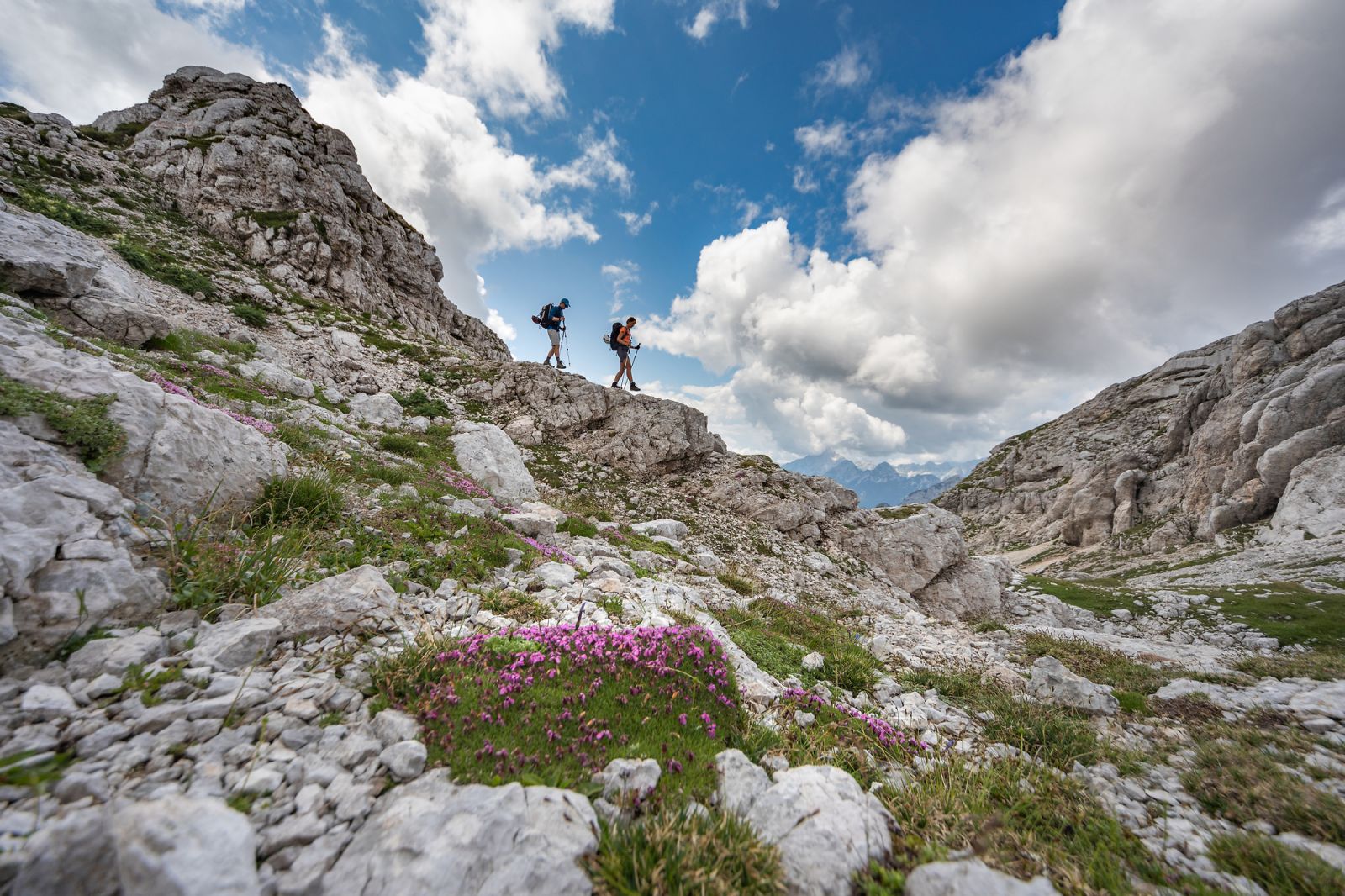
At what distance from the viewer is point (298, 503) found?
7551mm

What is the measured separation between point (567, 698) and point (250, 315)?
30.9m

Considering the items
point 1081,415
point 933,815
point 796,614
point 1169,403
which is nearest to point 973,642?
point 796,614

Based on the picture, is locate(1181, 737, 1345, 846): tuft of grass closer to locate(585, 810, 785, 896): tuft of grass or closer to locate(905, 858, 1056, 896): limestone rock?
locate(905, 858, 1056, 896): limestone rock

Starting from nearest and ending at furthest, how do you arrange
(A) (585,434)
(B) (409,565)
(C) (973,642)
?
(B) (409,565), (C) (973,642), (A) (585,434)

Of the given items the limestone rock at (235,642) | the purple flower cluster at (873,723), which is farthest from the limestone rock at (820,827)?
the limestone rock at (235,642)

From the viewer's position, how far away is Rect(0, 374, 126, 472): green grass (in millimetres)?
5051

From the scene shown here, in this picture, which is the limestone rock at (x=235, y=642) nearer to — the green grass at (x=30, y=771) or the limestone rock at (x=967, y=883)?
the green grass at (x=30, y=771)

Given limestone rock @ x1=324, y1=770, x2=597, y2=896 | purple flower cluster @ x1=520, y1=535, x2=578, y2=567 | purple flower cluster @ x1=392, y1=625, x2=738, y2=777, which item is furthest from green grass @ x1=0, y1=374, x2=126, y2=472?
purple flower cluster @ x1=520, y1=535, x2=578, y2=567

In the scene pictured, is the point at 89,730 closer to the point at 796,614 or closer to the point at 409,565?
the point at 409,565

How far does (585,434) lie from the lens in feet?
89.0

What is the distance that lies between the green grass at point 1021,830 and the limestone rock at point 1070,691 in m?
3.75

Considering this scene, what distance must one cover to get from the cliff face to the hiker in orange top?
219 ft

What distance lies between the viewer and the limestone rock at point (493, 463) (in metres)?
17.1

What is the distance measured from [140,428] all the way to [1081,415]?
160778 millimetres
